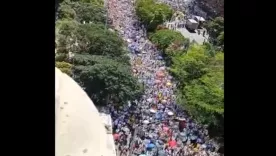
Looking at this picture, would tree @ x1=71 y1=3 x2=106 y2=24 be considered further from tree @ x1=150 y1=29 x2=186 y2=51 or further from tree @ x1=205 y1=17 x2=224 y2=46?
tree @ x1=205 y1=17 x2=224 y2=46

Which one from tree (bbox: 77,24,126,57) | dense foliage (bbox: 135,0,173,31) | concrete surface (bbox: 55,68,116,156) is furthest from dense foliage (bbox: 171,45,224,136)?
concrete surface (bbox: 55,68,116,156)

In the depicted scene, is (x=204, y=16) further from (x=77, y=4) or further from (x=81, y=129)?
(x=81, y=129)

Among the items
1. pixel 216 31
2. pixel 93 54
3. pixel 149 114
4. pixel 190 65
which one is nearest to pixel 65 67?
Answer: pixel 93 54

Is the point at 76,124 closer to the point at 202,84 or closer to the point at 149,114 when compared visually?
the point at 149,114

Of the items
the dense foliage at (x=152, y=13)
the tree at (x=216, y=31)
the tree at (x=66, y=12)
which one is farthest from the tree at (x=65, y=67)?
the tree at (x=216, y=31)

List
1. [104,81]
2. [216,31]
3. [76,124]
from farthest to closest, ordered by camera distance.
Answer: [216,31] → [104,81] → [76,124]

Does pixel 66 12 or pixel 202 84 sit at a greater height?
pixel 66 12
